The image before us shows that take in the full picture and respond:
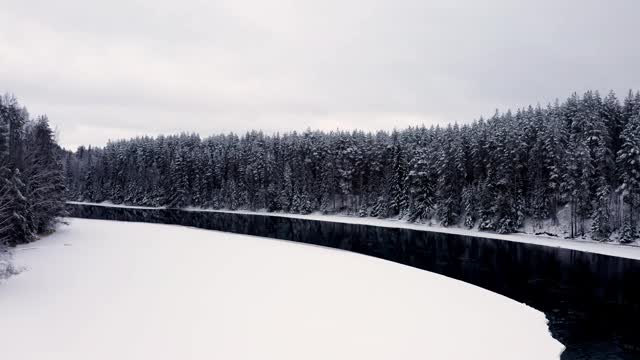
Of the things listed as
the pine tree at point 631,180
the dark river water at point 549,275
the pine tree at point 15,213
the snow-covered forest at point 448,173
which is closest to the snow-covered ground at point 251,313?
the dark river water at point 549,275

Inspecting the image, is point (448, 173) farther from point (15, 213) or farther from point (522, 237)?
point (15, 213)

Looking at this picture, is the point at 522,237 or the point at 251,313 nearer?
the point at 251,313

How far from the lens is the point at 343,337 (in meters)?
19.0

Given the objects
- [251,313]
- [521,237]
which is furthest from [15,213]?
[521,237]

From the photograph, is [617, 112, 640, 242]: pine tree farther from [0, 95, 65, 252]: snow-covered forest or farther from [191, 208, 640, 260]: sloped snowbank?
[0, 95, 65, 252]: snow-covered forest

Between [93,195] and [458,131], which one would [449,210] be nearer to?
[458,131]

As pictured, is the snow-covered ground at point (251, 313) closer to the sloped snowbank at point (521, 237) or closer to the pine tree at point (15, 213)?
the pine tree at point (15, 213)

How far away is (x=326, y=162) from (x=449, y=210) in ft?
132

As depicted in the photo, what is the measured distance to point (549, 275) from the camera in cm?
3884

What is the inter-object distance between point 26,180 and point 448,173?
69379 mm

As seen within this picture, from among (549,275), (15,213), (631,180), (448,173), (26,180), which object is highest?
(448,173)

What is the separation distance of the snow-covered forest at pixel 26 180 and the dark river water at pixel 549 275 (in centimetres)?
2979

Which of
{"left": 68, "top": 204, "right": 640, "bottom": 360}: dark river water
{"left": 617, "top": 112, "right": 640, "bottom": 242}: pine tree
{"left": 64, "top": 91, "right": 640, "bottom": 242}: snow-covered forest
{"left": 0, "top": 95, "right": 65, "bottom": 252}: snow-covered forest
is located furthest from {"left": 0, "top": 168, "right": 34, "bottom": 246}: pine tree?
{"left": 617, "top": 112, "right": 640, "bottom": 242}: pine tree

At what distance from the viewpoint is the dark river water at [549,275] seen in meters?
22.7
